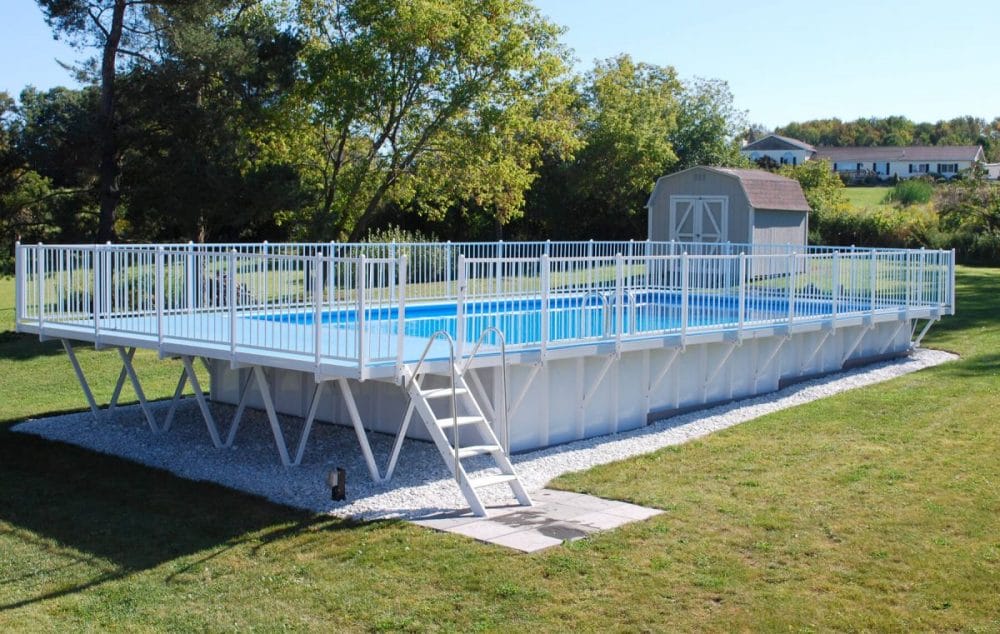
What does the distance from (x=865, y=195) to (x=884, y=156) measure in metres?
30.9

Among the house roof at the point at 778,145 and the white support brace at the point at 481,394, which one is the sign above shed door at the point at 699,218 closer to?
the white support brace at the point at 481,394

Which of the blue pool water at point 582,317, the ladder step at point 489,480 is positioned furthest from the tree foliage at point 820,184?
the ladder step at point 489,480

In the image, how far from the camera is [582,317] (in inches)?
487

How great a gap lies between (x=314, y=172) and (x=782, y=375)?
17024 millimetres

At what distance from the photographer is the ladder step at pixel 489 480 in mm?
9258

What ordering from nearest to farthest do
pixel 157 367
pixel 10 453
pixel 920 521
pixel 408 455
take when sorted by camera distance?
pixel 920 521 → pixel 408 455 → pixel 10 453 → pixel 157 367

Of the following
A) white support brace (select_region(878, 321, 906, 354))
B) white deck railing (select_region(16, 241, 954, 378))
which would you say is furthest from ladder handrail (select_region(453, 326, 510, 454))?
white support brace (select_region(878, 321, 906, 354))

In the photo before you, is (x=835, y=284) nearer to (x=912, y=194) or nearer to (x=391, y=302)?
(x=391, y=302)

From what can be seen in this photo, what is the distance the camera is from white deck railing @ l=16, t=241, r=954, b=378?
10.5m

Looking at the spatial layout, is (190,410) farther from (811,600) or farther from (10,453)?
(811,600)

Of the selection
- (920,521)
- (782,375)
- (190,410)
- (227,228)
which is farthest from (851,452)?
(227,228)

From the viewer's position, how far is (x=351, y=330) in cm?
1256

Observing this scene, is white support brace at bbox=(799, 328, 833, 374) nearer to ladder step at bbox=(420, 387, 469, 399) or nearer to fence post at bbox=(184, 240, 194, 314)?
ladder step at bbox=(420, 387, 469, 399)

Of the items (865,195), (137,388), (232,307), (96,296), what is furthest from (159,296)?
(865,195)
